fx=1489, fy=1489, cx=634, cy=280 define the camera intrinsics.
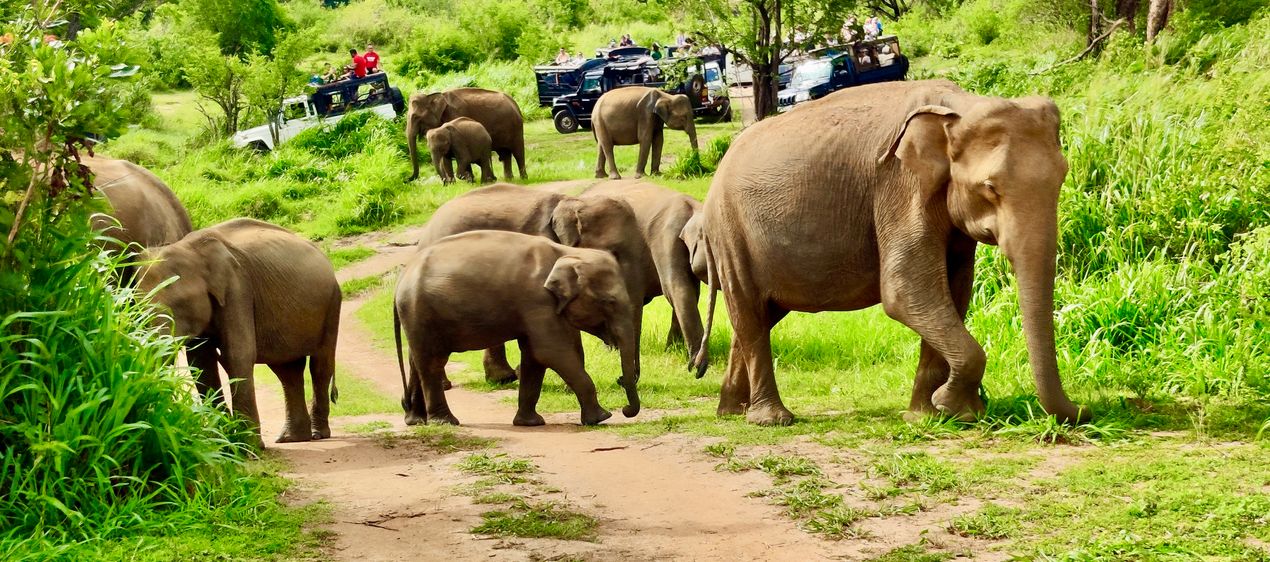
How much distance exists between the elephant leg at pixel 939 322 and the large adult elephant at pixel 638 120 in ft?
56.5

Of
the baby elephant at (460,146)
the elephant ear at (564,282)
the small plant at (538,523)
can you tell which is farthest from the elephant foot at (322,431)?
the baby elephant at (460,146)

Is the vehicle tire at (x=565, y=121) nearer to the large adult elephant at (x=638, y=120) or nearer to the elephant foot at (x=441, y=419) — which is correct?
the large adult elephant at (x=638, y=120)

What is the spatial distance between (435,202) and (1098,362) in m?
16.0

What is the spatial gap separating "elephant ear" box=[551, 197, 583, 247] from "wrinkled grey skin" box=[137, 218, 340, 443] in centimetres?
315

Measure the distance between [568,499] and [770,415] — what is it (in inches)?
97.3

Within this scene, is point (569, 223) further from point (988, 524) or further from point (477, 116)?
point (477, 116)

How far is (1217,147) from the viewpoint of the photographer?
11.0 m

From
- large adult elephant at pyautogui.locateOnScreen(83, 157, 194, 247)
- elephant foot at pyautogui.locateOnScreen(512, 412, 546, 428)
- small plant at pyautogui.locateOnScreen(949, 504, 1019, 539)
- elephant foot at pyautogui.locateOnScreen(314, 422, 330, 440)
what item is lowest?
elephant foot at pyautogui.locateOnScreen(512, 412, 546, 428)

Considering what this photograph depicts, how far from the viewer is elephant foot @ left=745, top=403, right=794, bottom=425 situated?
928cm

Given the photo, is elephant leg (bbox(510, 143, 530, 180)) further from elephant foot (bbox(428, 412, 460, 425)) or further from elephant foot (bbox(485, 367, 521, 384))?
elephant foot (bbox(428, 412, 460, 425))

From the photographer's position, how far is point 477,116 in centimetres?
2755

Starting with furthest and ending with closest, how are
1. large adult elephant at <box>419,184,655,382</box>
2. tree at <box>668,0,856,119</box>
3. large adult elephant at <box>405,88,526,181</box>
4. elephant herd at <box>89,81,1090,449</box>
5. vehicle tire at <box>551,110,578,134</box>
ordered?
vehicle tire at <box>551,110,578,134</box>, large adult elephant at <box>405,88,526,181</box>, tree at <box>668,0,856,119</box>, large adult elephant at <box>419,184,655,382</box>, elephant herd at <box>89,81,1090,449</box>

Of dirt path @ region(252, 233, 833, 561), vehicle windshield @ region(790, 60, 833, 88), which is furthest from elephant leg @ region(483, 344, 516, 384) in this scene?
vehicle windshield @ region(790, 60, 833, 88)

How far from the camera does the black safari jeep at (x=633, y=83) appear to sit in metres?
32.1
